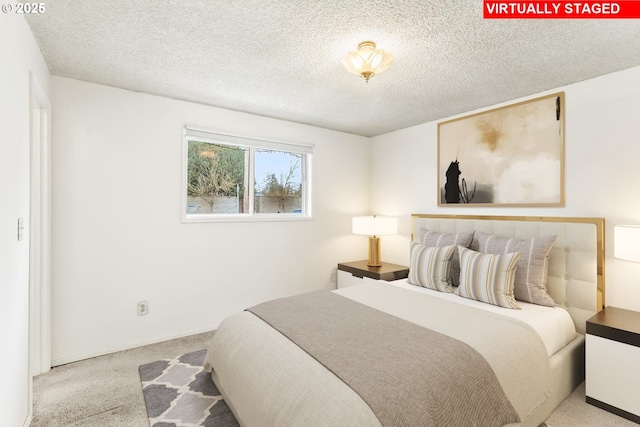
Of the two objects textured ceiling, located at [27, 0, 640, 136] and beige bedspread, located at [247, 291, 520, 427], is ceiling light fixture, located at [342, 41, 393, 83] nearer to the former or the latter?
textured ceiling, located at [27, 0, 640, 136]

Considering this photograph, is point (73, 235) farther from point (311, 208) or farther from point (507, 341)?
point (507, 341)

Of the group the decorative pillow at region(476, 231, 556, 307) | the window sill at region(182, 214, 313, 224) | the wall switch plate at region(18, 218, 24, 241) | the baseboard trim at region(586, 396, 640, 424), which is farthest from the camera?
the window sill at region(182, 214, 313, 224)

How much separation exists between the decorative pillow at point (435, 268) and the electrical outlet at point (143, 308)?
259cm

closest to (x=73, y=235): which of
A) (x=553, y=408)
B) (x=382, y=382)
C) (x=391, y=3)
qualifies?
(x=382, y=382)

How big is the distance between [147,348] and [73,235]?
120cm

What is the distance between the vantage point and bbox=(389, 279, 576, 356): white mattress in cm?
205

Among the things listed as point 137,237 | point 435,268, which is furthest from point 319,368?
point 137,237

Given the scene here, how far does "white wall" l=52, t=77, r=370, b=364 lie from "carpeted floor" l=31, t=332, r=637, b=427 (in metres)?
0.26

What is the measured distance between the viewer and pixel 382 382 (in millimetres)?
1358

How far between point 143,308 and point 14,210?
162 cm

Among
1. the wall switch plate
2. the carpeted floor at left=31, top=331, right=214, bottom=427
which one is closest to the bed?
the carpeted floor at left=31, top=331, right=214, bottom=427

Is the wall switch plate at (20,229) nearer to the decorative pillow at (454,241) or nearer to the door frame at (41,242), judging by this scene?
the door frame at (41,242)

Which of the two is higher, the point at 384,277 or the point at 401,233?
the point at 401,233

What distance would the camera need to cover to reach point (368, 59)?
6.41ft
